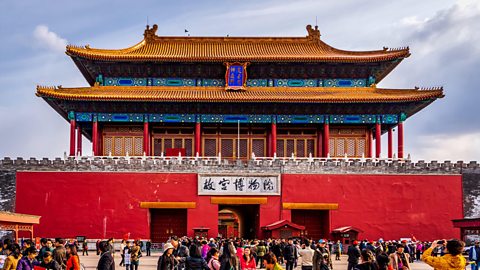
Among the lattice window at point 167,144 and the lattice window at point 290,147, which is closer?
the lattice window at point 167,144

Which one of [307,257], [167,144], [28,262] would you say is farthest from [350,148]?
[28,262]

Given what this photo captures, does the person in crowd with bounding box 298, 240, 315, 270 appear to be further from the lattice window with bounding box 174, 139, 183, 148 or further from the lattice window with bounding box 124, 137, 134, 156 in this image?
the lattice window with bounding box 124, 137, 134, 156

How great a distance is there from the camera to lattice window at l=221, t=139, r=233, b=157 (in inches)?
1591

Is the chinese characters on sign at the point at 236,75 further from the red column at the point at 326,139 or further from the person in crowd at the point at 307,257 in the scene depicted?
the person in crowd at the point at 307,257

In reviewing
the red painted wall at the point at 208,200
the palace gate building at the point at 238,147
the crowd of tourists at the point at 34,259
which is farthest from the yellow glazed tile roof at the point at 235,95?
the crowd of tourists at the point at 34,259

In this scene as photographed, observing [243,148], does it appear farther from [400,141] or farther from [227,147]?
[400,141]

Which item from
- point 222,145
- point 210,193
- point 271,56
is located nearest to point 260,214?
point 210,193

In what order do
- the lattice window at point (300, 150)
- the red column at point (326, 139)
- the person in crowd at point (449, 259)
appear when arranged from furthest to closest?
A: the lattice window at point (300, 150) < the red column at point (326, 139) < the person in crowd at point (449, 259)

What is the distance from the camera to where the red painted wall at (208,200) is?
34.4m

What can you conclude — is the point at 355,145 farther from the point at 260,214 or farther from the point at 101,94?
the point at 101,94

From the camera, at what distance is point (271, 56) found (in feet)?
129

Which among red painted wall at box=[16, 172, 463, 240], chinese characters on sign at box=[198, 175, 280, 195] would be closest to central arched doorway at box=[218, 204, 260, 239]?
chinese characters on sign at box=[198, 175, 280, 195]

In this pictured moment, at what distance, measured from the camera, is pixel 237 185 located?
35.3m

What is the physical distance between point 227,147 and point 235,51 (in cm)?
577
